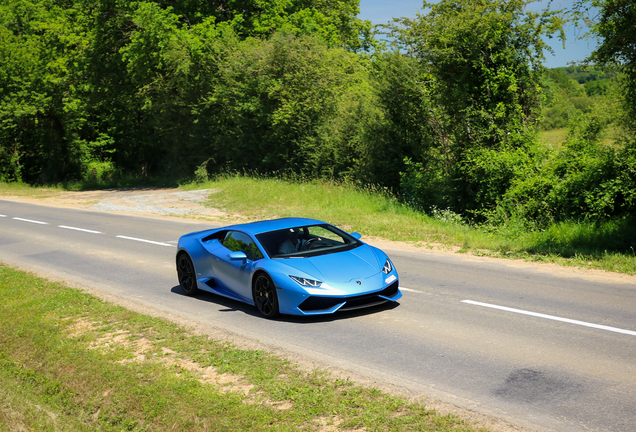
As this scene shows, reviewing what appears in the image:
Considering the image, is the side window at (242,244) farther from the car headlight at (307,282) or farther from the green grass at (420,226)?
the green grass at (420,226)

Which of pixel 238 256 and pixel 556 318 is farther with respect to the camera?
pixel 238 256

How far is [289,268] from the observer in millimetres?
7840

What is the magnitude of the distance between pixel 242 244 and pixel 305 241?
957mm

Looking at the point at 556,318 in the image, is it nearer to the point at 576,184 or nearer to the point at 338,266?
the point at 338,266

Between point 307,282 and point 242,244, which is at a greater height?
point 242,244

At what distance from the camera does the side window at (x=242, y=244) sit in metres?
8.44

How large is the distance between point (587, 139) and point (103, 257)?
1330 cm

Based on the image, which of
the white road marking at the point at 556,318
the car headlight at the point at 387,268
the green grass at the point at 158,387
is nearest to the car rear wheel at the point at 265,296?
the green grass at the point at 158,387

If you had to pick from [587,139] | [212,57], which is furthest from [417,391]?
[212,57]

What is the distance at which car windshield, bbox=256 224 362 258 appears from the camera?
8.41 metres

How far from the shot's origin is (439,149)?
20.9 metres

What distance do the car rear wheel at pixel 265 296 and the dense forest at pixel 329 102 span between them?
9410mm

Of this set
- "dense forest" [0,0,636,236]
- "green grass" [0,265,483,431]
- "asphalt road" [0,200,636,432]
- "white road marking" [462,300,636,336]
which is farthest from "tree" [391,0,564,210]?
"green grass" [0,265,483,431]

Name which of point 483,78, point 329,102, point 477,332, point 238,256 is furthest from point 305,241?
point 329,102
